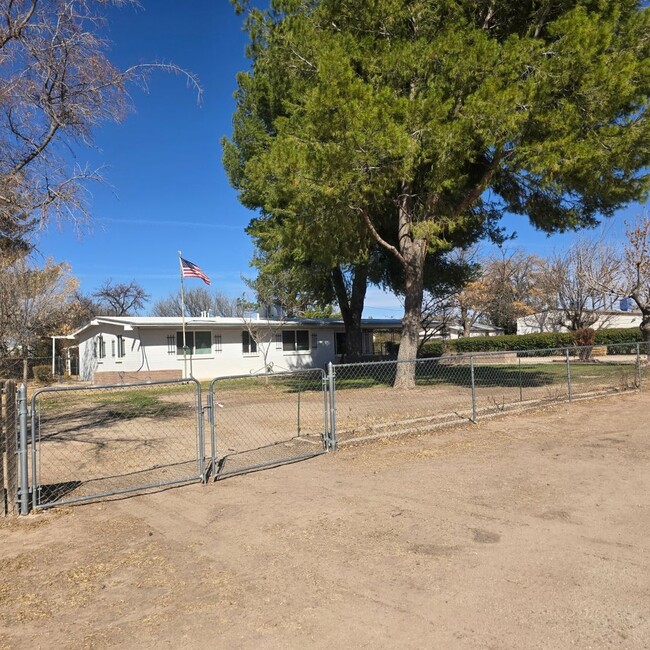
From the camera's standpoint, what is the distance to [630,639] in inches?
123

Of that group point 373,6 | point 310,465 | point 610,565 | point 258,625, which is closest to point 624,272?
point 373,6

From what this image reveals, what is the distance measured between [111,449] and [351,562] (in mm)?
5986

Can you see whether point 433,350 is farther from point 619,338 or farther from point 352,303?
point 352,303

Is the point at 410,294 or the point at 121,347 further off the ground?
the point at 410,294

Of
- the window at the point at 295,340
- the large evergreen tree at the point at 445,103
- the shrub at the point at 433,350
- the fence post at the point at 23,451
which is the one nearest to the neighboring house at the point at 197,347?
the window at the point at 295,340

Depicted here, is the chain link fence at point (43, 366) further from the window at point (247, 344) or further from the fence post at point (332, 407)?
the fence post at point (332, 407)

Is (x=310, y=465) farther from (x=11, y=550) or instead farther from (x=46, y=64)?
(x=46, y=64)

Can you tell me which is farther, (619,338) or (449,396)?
(619,338)

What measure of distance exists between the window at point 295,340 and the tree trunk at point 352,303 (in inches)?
164

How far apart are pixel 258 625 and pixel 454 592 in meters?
1.28

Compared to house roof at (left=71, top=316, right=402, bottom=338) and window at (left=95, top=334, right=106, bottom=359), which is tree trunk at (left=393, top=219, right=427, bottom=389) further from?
window at (left=95, top=334, right=106, bottom=359)

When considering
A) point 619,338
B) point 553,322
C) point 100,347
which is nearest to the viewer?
point 100,347

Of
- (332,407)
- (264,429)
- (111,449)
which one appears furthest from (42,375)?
Result: (332,407)

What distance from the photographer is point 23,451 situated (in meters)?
5.54
